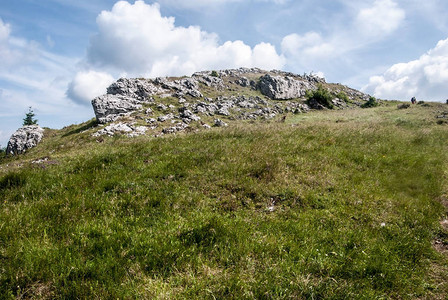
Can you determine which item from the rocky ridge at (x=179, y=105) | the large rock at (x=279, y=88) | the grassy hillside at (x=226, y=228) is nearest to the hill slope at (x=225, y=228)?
the grassy hillside at (x=226, y=228)

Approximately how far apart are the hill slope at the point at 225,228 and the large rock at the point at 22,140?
1297 inches

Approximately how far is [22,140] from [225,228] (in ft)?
139

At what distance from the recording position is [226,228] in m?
4.80

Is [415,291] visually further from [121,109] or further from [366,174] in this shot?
[121,109]

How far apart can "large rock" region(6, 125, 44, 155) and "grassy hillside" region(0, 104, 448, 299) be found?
3344 cm

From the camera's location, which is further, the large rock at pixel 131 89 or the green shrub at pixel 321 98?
the green shrub at pixel 321 98

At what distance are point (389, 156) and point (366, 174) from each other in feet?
10.3

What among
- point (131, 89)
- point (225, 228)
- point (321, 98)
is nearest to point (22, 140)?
point (131, 89)

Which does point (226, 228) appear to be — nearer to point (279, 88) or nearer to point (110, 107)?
point (110, 107)

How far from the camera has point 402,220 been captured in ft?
19.2

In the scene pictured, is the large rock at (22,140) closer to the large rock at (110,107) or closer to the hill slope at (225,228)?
the large rock at (110,107)

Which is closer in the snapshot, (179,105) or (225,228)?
(225,228)

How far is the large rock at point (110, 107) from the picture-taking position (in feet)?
112

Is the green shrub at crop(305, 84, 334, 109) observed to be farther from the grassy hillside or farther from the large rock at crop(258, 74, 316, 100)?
the grassy hillside
